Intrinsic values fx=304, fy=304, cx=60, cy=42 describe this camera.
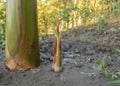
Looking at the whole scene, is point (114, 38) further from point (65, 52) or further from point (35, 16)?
point (35, 16)

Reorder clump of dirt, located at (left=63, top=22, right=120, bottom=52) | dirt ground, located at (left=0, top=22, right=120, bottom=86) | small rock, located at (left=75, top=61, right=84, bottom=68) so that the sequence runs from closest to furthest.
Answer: dirt ground, located at (left=0, top=22, right=120, bottom=86)
small rock, located at (left=75, top=61, right=84, bottom=68)
clump of dirt, located at (left=63, top=22, right=120, bottom=52)

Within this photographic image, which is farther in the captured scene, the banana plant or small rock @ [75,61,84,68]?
small rock @ [75,61,84,68]

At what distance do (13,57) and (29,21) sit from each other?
0.93 ft

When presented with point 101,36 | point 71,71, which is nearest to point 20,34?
point 71,71

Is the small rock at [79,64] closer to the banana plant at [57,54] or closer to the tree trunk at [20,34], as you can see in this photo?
the banana plant at [57,54]

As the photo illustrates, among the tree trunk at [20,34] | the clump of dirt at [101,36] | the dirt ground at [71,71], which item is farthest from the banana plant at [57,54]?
the clump of dirt at [101,36]

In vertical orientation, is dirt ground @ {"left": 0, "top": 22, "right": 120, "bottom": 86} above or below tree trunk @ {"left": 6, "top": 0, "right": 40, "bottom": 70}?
below

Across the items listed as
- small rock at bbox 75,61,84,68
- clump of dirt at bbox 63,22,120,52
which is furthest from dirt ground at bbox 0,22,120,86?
clump of dirt at bbox 63,22,120,52

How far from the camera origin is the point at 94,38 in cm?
377

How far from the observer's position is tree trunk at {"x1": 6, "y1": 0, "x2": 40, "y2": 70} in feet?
7.04

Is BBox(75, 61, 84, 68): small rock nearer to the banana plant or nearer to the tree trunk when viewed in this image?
the banana plant

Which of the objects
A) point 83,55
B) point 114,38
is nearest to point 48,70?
point 83,55

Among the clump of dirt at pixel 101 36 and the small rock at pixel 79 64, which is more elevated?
the clump of dirt at pixel 101 36

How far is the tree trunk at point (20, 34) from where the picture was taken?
84.5 inches
